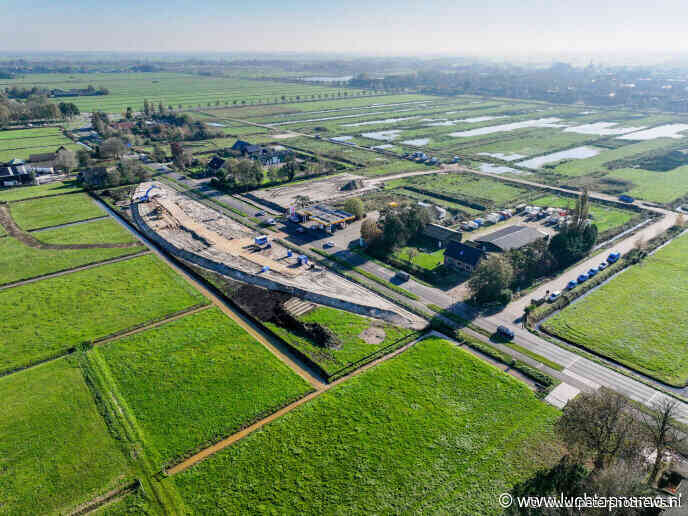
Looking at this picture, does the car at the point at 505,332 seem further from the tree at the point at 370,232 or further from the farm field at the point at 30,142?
the farm field at the point at 30,142

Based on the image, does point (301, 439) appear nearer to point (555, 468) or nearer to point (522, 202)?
point (555, 468)

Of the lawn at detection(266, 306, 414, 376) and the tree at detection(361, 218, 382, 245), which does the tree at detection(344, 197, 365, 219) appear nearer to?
the tree at detection(361, 218, 382, 245)

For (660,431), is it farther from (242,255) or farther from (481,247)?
(242,255)

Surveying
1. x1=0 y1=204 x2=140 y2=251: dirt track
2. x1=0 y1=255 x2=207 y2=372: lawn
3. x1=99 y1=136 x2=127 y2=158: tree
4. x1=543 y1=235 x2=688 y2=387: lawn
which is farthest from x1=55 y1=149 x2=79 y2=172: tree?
x1=543 y1=235 x2=688 y2=387: lawn

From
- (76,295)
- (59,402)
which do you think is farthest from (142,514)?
(76,295)

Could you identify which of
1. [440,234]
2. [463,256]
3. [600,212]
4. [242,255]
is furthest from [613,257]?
[242,255]
